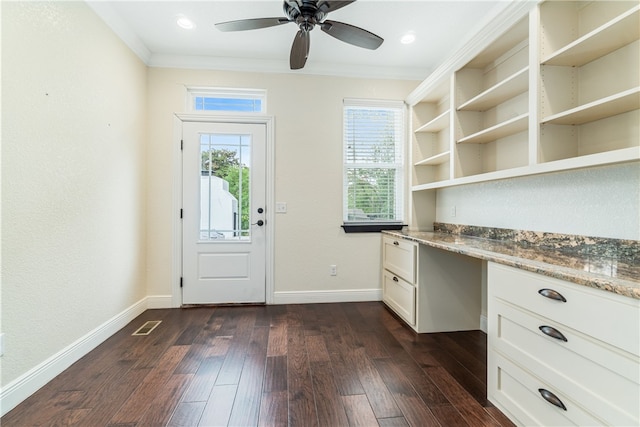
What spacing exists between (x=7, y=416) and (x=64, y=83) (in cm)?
202

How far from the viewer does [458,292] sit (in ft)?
8.00

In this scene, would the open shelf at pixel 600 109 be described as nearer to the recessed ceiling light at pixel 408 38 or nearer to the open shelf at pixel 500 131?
the open shelf at pixel 500 131

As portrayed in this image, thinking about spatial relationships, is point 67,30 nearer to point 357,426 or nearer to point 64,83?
point 64,83

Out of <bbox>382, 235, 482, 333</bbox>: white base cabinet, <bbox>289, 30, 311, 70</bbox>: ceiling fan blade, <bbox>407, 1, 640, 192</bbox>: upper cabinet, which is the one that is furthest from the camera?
<bbox>382, 235, 482, 333</bbox>: white base cabinet

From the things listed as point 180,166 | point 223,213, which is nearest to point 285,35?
point 180,166

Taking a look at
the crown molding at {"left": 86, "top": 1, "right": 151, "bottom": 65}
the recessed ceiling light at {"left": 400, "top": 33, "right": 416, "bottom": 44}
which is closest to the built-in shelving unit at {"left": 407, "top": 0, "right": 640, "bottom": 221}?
the recessed ceiling light at {"left": 400, "top": 33, "right": 416, "bottom": 44}

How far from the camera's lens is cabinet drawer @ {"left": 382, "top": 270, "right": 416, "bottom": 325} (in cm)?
245

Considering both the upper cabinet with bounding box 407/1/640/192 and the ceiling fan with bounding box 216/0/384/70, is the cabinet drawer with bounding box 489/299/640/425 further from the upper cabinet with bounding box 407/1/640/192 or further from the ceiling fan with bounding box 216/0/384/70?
the ceiling fan with bounding box 216/0/384/70

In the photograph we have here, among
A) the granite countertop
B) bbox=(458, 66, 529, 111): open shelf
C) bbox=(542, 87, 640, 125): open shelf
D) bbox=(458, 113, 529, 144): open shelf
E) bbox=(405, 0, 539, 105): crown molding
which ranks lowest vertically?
the granite countertop

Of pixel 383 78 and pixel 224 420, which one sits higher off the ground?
pixel 383 78

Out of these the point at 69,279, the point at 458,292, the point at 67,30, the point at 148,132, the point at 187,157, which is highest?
the point at 67,30

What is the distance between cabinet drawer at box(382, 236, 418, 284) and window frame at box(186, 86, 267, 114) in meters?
2.08

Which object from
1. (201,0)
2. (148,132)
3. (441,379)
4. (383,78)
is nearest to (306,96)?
(383,78)

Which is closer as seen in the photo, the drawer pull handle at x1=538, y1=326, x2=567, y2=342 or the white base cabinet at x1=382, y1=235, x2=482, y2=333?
the drawer pull handle at x1=538, y1=326, x2=567, y2=342
